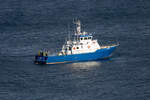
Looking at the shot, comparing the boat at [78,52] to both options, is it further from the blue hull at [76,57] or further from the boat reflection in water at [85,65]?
the boat reflection in water at [85,65]

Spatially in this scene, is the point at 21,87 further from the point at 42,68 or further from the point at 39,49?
the point at 39,49

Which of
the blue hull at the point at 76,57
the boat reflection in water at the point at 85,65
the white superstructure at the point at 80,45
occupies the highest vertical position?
the white superstructure at the point at 80,45

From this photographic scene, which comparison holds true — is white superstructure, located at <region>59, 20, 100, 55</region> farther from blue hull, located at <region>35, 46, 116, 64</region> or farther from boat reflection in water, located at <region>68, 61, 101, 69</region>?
boat reflection in water, located at <region>68, 61, 101, 69</region>

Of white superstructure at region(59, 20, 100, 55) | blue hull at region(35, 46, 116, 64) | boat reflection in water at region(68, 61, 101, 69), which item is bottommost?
boat reflection in water at region(68, 61, 101, 69)

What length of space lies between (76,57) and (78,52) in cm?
206

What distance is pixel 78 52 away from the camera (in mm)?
189625

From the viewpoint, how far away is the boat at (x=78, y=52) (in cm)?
18725

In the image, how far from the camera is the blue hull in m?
187

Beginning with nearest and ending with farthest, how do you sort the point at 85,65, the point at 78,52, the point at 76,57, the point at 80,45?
the point at 85,65 → the point at 76,57 → the point at 78,52 → the point at 80,45

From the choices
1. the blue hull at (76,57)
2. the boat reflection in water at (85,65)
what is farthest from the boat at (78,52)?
the boat reflection in water at (85,65)

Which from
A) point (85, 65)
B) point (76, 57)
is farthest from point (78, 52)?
point (85, 65)

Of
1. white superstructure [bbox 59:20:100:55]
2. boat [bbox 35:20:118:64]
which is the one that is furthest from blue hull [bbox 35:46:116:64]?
A: white superstructure [bbox 59:20:100:55]

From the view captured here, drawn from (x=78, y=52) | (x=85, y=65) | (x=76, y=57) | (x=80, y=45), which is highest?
(x=80, y=45)

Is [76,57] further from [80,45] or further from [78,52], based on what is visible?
[80,45]
